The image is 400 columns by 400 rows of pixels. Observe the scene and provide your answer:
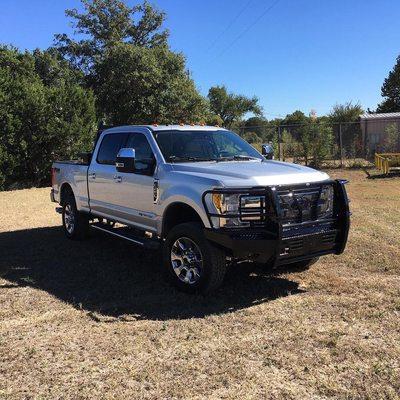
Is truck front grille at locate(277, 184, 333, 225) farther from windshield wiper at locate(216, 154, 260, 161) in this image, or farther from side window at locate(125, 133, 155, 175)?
side window at locate(125, 133, 155, 175)

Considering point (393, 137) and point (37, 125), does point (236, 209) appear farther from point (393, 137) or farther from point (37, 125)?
point (393, 137)

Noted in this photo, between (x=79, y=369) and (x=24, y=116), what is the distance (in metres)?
14.9

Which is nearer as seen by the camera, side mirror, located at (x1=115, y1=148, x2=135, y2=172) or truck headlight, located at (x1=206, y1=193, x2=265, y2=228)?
truck headlight, located at (x1=206, y1=193, x2=265, y2=228)

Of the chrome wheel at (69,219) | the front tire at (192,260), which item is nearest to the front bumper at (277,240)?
the front tire at (192,260)

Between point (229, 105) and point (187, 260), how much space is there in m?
64.3

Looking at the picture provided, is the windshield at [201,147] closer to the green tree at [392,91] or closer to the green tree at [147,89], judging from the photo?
the green tree at [147,89]

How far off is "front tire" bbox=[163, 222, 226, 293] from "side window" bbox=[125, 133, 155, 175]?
3.45 feet

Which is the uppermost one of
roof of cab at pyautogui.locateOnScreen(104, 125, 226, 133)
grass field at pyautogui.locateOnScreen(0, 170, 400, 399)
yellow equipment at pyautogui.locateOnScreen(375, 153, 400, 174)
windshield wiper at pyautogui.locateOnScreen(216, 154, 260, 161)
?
→ roof of cab at pyautogui.locateOnScreen(104, 125, 226, 133)

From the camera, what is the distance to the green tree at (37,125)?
16625 millimetres

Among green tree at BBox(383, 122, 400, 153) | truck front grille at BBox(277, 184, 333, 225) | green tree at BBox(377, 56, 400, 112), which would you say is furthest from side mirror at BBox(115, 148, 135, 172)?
green tree at BBox(377, 56, 400, 112)

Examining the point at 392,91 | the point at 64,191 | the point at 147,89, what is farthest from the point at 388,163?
the point at 392,91

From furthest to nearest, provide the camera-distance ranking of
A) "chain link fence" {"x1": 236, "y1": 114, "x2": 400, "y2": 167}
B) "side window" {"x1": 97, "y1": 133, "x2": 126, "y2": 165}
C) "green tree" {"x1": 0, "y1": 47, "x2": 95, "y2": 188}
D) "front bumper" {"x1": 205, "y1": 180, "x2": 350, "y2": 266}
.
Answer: "chain link fence" {"x1": 236, "y1": 114, "x2": 400, "y2": 167}, "green tree" {"x1": 0, "y1": 47, "x2": 95, "y2": 188}, "side window" {"x1": 97, "y1": 133, "x2": 126, "y2": 165}, "front bumper" {"x1": 205, "y1": 180, "x2": 350, "y2": 266}

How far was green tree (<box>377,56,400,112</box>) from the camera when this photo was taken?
50844 mm

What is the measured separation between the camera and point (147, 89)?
25719mm
